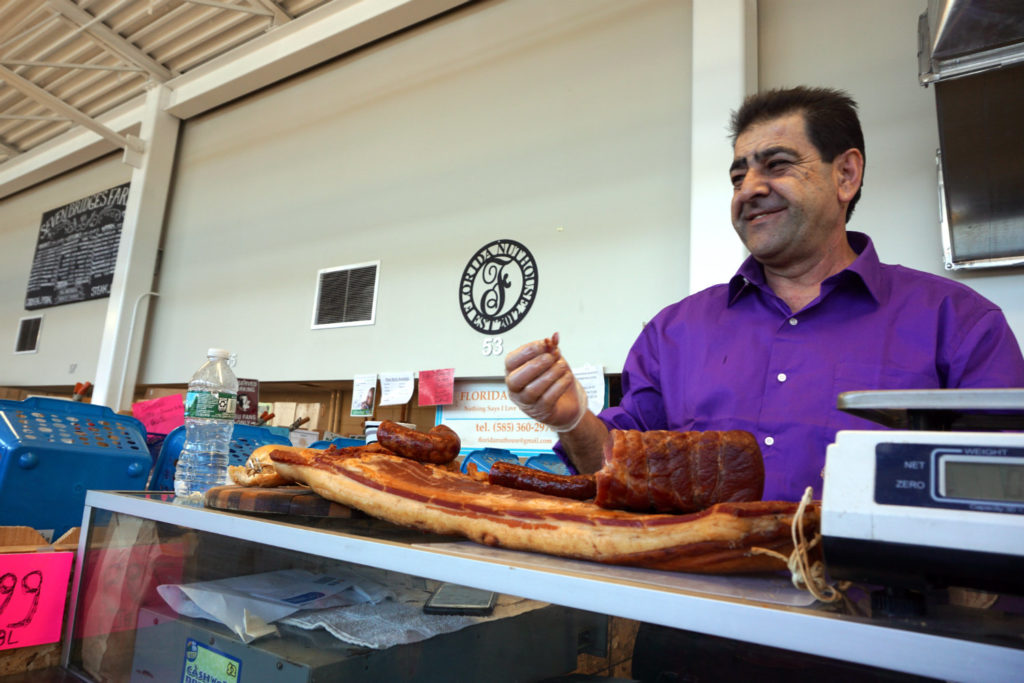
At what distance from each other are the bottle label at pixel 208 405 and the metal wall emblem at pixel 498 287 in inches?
86.9

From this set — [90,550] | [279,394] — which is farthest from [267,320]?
[90,550]

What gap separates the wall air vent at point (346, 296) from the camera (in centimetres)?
419

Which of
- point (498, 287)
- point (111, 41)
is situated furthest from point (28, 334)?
point (498, 287)

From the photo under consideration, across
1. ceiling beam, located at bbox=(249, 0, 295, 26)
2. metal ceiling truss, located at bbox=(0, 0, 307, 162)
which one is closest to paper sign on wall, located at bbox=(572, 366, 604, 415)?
metal ceiling truss, located at bbox=(0, 0, 307, 162)

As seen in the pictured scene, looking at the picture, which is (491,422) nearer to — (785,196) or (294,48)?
(785,196)

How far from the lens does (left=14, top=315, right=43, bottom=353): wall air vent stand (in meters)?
6.62

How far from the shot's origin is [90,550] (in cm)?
137

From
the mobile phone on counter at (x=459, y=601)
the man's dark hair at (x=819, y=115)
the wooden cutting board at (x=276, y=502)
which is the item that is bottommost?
the mobile phone on counter at (x=459, y=601)

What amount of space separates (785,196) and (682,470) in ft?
3.12

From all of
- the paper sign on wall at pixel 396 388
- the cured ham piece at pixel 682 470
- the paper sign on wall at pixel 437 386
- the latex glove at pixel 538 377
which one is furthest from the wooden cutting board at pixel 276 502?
the paper sign on wall at pixel 396 388

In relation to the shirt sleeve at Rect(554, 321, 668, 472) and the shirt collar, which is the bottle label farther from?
the shirt collar

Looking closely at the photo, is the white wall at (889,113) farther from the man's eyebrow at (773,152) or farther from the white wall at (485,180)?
the man's eyebrow at (773,152)

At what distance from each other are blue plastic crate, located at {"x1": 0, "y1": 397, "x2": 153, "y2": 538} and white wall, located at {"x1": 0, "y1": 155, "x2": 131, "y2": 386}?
458cm

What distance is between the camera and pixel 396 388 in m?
3.91
